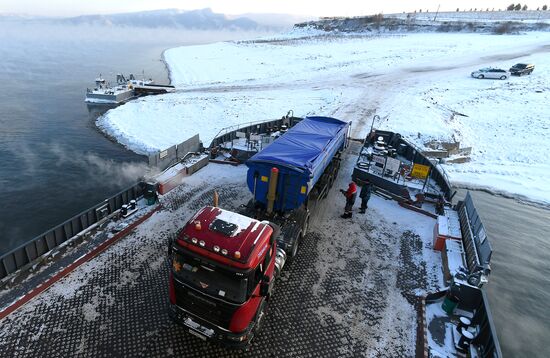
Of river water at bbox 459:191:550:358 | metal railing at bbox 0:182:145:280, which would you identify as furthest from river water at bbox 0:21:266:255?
river water at bbox 459:191:550:358

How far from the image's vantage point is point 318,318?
8.77m

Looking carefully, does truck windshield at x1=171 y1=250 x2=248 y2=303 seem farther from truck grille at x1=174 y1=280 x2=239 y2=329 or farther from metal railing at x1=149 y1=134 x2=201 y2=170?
metal railing at x1=149 y1=134 x2=201 y2=170

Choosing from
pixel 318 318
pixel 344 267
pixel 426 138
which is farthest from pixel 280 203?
pixel 426 138

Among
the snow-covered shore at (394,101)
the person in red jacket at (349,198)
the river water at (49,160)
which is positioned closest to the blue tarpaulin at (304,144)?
the person in red jacket at (349,198)

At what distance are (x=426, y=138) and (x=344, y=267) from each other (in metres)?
19.2

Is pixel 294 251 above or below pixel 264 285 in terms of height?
below

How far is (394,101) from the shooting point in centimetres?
3525

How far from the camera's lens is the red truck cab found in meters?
6.40

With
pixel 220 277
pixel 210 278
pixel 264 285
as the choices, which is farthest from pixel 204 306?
pixel 264 285

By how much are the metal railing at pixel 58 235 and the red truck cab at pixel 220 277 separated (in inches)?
205

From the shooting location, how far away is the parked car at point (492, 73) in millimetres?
42691

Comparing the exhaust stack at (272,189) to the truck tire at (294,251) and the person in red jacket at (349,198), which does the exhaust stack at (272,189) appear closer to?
the truck tire at (294,251)

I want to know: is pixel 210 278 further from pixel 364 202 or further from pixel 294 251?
pixel 364 202

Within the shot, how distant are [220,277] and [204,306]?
83 centimetres
